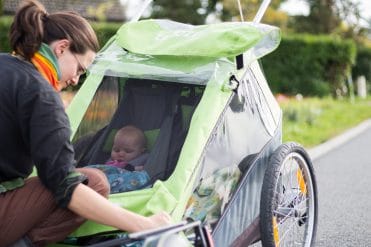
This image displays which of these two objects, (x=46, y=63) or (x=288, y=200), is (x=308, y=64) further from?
(x=46, y=63)

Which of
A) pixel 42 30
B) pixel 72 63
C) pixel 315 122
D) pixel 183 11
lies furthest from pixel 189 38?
pixel 183 11

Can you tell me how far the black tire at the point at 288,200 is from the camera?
2.87 metres

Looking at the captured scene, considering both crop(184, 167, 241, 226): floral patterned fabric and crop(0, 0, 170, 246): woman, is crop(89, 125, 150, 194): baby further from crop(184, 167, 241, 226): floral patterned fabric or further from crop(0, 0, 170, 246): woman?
crop(0, 0, 170, 246): woman

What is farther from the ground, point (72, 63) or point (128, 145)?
point (72, 63)

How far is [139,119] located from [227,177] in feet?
2.20

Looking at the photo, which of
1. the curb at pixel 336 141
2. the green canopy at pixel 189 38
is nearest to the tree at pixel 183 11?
the curb at pixel 336 141

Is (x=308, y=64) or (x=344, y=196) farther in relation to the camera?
(x=308, y=64)

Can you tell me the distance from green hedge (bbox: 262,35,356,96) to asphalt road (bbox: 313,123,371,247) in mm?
9635

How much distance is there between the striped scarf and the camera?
7.85ft

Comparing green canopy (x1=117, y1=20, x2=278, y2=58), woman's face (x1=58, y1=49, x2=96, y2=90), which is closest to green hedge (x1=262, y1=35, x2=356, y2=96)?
green canopy (x1=117, y1=20, x2=278, y2=58)

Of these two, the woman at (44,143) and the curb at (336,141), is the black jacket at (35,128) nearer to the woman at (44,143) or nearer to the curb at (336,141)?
the woman at (44,143)

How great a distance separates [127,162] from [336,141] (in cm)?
589

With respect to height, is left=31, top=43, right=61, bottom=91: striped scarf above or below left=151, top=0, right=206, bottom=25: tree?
above

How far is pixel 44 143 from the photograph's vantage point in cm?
222
